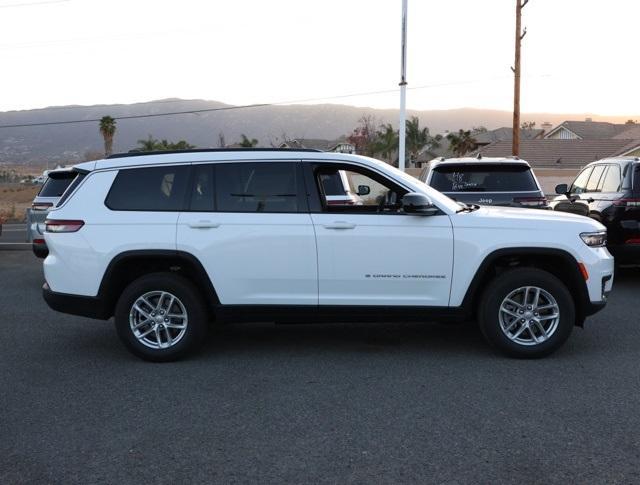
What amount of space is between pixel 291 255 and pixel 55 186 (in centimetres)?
636

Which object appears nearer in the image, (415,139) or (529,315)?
(529,315)

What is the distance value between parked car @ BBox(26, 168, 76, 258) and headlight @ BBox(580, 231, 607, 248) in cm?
750

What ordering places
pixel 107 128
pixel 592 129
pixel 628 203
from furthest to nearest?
pixel 592 129 < pixel 107 128 < pixel 628 203

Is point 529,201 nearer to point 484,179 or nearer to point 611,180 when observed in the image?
point 484,179

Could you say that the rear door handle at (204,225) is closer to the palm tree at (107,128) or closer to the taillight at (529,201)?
the taillight at (529,201)

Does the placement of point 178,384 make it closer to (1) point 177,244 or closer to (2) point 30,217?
(1) point 177,244

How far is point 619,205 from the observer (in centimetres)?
938

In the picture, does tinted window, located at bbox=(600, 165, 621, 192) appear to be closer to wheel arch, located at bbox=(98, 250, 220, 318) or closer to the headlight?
the headlight

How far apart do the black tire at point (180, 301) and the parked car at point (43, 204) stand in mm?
4764

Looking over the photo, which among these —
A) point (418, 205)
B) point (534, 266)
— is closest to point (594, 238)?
point (534, 266)

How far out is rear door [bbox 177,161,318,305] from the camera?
240 inches

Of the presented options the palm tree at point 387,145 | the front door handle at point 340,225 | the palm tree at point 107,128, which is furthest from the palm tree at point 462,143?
the front door handle at point 340,225

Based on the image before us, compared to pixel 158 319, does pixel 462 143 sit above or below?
above

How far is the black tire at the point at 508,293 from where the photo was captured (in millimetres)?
6109
